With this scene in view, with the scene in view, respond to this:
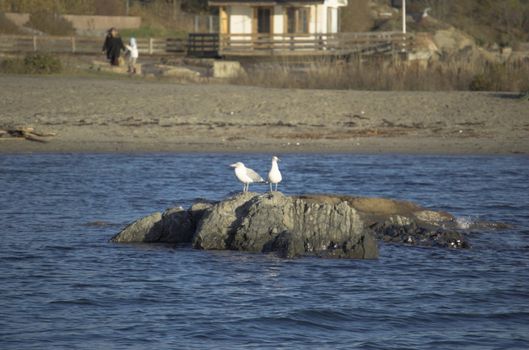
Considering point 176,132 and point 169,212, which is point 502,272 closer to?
point 169,212

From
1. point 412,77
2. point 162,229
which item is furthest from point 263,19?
point 162,229

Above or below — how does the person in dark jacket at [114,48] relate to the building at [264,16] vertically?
below

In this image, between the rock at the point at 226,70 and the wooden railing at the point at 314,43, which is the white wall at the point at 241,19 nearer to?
the wooden railing at the point at 314,43

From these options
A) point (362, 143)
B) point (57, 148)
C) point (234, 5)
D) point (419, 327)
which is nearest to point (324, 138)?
point (362, 143)

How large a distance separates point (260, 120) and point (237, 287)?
41.1 feet

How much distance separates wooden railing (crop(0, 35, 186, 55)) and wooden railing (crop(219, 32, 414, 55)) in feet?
8.55

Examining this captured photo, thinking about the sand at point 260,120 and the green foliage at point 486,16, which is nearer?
the sand at point 260,120

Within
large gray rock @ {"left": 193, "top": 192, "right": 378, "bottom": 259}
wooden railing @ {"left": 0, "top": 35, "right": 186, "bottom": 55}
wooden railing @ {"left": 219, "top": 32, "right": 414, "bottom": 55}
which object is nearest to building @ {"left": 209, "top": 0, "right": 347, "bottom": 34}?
wooden railing @ {"left": 219, "top": 32, "right": 414, "bottom": 55}

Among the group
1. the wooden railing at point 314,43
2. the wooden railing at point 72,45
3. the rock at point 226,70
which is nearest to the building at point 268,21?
the wooden railing at point 314,43

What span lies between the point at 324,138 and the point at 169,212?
30.4 feet

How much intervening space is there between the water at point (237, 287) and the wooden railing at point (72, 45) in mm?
29127

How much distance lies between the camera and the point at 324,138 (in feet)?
75.8

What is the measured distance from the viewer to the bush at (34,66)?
32719 millimetres

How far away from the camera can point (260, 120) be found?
24406 mm
